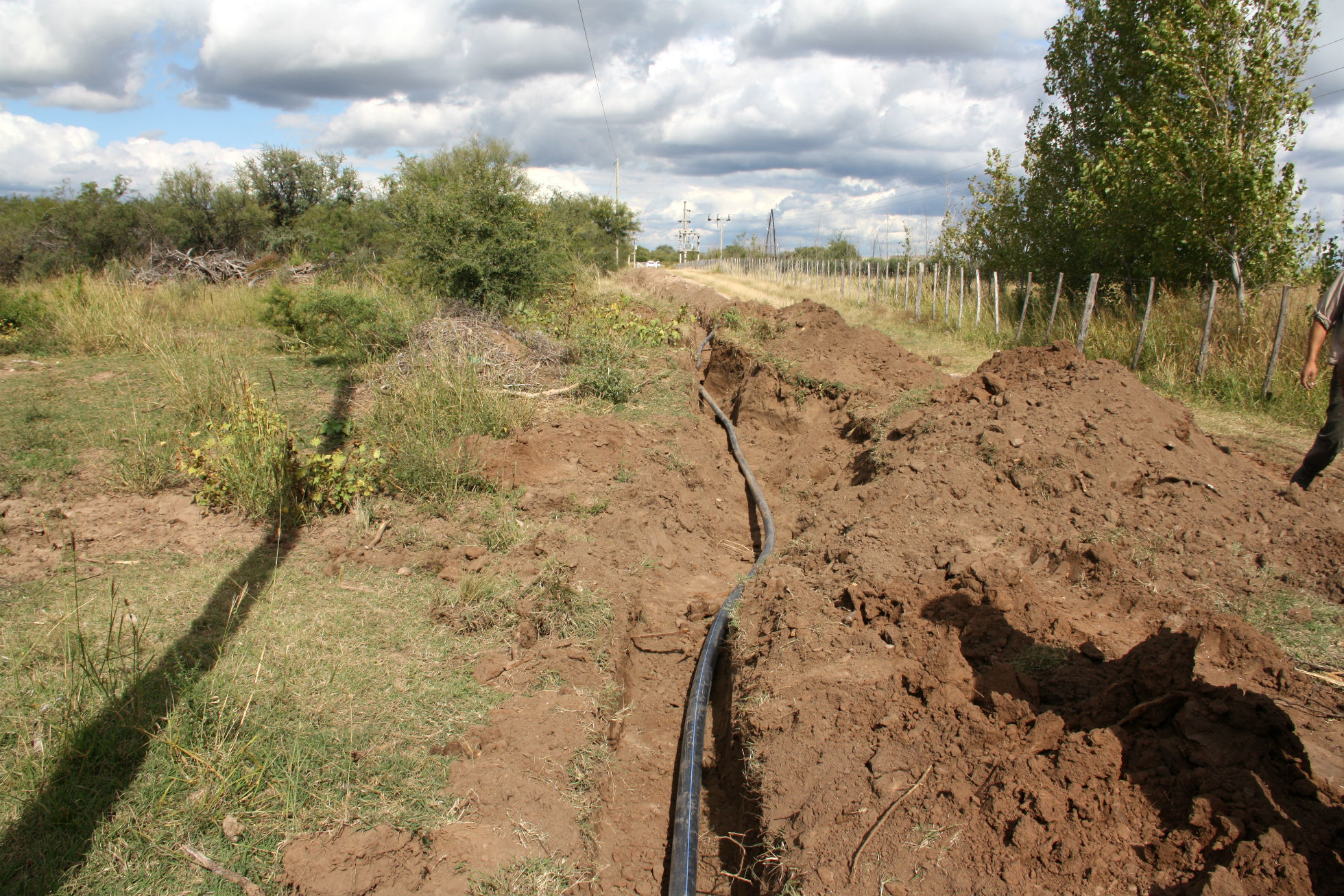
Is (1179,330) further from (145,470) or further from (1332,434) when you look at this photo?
(145,470)

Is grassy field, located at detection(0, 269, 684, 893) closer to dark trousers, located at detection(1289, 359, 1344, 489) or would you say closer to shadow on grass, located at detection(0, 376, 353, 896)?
shadow on grass, located at detection(0, 376, 353, 896)

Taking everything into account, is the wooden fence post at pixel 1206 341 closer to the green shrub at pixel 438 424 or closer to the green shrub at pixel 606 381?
the green shrub at pixel 606 381

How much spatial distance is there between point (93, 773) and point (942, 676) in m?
3.56

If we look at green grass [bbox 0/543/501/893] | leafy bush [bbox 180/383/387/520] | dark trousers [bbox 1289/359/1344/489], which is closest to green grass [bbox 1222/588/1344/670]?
dark trousers [bbox 1289/359/1344/489]

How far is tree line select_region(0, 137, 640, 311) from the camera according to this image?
36.5ft

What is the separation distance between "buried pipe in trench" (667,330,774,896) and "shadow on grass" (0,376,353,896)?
2091 millimetres

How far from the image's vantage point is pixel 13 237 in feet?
54.5

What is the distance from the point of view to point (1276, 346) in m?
9.13

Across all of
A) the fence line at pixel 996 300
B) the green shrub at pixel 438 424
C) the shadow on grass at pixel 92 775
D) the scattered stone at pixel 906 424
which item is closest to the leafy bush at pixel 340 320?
the green shrub at pixel 438 424

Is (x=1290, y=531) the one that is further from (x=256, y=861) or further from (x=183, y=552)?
(x=183, y=552)

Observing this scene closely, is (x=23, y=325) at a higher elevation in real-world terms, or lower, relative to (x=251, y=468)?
higher

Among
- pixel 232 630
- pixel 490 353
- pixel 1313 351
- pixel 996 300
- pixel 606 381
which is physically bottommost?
pixel 232 630

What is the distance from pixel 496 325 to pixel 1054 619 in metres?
8.24

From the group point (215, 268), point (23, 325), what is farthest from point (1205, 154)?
point (215, 268)
